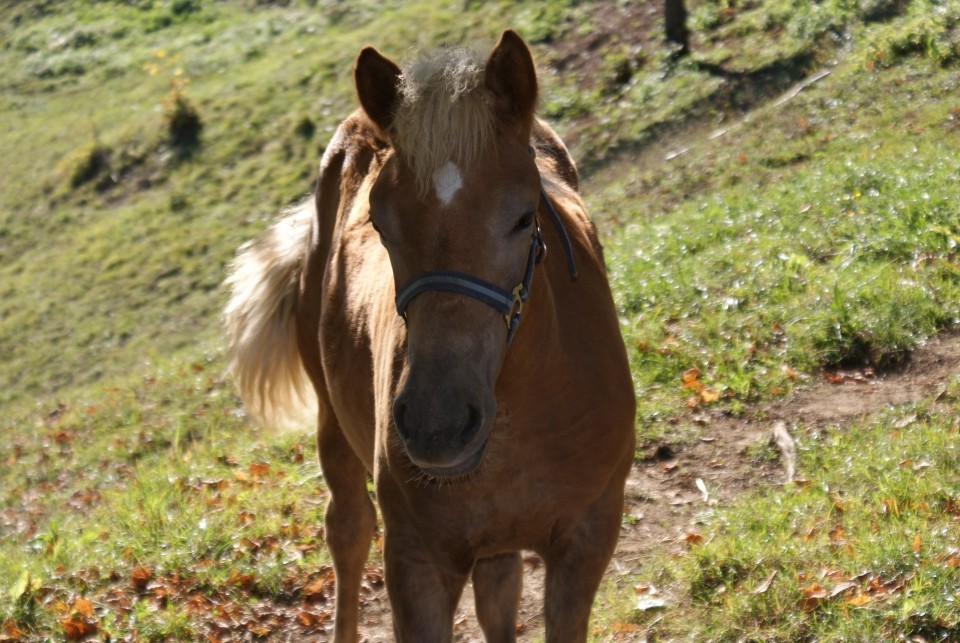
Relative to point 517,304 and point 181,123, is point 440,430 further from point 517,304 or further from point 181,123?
point 181,123

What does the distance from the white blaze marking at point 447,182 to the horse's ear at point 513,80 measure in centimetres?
32

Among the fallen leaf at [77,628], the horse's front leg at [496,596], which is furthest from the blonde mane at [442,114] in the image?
the fallen leaf at [77,628]

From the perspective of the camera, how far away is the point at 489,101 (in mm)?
3143

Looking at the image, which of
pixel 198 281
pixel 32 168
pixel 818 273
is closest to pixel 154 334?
pixel 198 281

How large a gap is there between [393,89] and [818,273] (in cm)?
461

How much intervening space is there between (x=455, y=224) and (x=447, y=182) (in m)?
0.12

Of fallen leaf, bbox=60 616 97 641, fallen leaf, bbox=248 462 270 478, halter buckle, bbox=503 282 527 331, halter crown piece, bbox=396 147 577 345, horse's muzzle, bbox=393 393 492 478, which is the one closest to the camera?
horse's muzzle, bbox=393 393 492 478

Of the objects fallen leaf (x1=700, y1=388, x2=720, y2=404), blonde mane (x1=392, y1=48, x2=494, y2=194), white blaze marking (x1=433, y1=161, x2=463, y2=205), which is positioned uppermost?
blonde mane (x1=392, y1=48, x2=494, y2=194)

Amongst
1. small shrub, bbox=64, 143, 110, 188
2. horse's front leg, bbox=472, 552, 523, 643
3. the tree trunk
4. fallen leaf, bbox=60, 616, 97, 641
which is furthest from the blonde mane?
small shrub, bbox=64, 143, 110, 188

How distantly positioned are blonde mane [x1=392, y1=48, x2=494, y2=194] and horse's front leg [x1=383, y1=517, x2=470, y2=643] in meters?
1.24

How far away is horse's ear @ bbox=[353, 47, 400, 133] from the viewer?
3258 mm

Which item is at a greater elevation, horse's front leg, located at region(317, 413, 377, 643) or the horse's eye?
the horse's eye

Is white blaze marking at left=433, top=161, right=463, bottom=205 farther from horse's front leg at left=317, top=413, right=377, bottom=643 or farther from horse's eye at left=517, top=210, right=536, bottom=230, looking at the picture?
horse's front leg at left=317, top=413, right=377, bottom=643

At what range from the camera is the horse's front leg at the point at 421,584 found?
3547 mm
